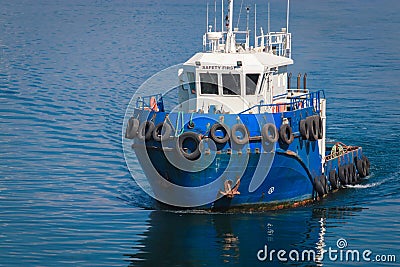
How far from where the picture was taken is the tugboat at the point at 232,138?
30.4m

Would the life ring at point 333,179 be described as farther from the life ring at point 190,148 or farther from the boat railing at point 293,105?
the life ring at point 190,148

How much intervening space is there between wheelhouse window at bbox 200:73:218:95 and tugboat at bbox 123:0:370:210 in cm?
4

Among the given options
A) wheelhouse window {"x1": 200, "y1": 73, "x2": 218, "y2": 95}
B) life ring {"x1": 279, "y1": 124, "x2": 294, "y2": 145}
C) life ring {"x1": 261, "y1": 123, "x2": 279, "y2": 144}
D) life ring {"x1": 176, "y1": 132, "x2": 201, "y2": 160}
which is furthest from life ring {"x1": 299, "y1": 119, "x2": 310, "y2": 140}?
life ring {"x1": 176, "y1": 132, "x2": 201, "y2": 160}

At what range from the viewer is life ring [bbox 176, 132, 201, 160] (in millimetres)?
30172

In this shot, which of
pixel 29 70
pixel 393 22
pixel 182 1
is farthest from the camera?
pixel 182 1

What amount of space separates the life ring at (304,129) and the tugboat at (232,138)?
35 millimetres

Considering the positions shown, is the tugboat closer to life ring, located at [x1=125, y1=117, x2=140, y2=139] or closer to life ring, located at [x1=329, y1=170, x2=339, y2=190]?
life ring, located at [x1=125, y1=117, x2=140, y2=139]

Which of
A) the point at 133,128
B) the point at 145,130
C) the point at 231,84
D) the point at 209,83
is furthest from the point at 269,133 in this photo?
the point at 133,128

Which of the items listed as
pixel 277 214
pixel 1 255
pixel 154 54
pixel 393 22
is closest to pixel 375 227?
pixel 277 214

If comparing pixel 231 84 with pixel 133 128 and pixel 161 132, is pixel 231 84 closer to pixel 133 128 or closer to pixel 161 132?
pixel 161 132

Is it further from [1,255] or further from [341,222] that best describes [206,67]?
[1,255]

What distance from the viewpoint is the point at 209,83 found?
109 feet

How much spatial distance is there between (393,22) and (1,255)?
8578cm

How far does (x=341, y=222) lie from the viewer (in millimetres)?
32438
